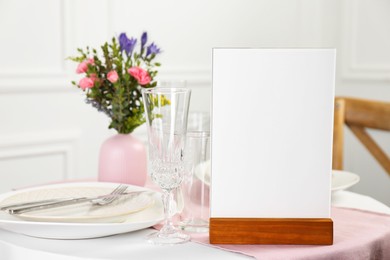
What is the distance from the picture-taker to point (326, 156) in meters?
1.11

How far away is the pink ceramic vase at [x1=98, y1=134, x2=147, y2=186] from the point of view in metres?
1.53

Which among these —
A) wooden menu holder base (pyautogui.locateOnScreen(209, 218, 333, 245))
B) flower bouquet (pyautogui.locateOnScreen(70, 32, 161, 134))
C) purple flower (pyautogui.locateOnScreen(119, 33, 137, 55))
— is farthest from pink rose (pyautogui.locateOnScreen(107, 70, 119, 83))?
wooden menu holder base (pyautogui.locateOnScreen(209, 218, 333, 245))

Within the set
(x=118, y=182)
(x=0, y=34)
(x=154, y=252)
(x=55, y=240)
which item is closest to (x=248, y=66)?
(x=154, y=252)

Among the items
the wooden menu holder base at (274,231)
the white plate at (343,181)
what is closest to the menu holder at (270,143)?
the wooden menu holder base at (274,231)

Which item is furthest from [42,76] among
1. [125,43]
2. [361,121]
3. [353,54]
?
[353,54]

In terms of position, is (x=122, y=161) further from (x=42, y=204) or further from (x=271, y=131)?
(x=271, y=131)

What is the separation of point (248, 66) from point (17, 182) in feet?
Result: 5.90

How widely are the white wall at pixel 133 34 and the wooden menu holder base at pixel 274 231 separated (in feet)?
5.58

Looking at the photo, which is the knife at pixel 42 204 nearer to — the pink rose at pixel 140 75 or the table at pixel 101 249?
the table at pixel 101 249

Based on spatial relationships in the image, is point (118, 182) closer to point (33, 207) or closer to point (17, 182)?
point (33, 207)

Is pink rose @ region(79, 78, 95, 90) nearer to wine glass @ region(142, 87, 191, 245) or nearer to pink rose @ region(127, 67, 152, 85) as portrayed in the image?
pink rose @ region(127, 67, 152, 85)

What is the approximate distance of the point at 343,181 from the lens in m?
1.59

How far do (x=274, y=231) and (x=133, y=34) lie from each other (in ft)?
6.92

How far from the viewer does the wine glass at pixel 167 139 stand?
3.56 feet
